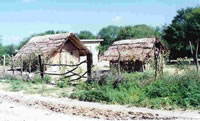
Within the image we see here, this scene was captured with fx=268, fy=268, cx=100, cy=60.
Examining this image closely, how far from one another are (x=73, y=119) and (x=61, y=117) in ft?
1.69

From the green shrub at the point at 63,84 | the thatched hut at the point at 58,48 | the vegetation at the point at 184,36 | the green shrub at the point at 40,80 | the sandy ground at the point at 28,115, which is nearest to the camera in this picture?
the sandy ground at the point at 28,115

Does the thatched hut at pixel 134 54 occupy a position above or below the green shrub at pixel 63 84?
above

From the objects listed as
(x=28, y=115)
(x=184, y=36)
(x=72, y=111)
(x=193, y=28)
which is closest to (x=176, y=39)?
(x=184, y=36)

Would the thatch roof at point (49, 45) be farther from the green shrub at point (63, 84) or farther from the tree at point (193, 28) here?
the tree at point (193, 28)

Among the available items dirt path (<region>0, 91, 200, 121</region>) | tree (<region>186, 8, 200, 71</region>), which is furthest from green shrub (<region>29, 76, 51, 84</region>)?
tree (<region>186, 8, 200, 71</region>)

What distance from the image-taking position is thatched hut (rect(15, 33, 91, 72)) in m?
22.5

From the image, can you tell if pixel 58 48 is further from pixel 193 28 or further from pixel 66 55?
pixel 193 28

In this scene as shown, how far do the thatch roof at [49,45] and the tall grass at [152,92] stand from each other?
11.0 m

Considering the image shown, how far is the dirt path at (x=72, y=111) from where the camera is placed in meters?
8.05

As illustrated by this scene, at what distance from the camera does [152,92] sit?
1005 centimetres

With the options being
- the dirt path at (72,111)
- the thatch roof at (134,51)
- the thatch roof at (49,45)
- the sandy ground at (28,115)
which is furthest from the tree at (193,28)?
the sandy ground at (28,115)

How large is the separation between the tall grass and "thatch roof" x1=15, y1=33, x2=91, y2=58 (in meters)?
11.0

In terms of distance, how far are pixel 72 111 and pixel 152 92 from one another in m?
3.11

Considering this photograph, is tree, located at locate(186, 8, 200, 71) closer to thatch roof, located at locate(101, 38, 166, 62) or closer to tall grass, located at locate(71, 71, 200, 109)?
thatch roof, located at locate(101, 38, 166, 62)
